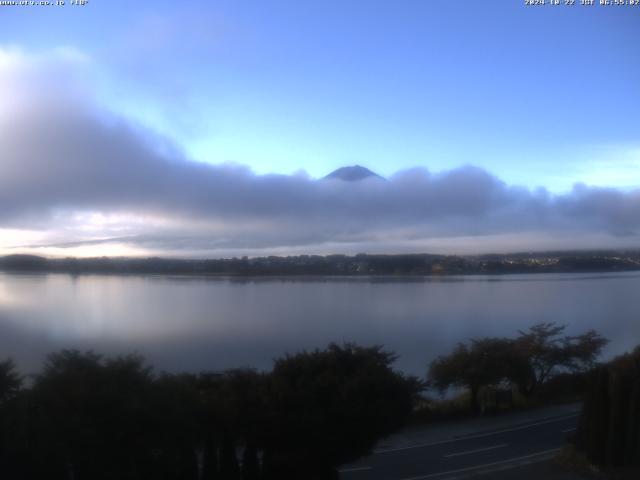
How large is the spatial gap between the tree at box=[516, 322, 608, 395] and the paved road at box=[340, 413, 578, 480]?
8366 millimetres

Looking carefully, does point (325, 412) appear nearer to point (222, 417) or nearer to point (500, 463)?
point (222, 417)

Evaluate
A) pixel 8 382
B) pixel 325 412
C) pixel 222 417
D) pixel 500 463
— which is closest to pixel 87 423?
pixel 8 382

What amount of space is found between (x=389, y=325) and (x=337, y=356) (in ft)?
64.4

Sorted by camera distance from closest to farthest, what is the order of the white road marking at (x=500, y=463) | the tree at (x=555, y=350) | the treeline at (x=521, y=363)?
1. the white road marking at (x=500, y=463)
2. the treeline at (x=521, y=363)
3. the tree at (x=555, y=350)

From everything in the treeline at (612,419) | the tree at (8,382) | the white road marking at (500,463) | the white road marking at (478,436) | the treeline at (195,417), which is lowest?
the white road marking at (478,436)

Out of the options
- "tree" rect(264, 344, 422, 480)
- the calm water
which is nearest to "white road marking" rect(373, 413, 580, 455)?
"tree" rect(264, 344, 422, 480)

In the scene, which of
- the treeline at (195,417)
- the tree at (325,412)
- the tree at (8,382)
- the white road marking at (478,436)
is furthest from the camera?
the white road marking at (478,436)

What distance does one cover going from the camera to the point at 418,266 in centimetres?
4153

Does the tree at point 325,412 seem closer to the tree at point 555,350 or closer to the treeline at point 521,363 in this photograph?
the treeline at point 521,363

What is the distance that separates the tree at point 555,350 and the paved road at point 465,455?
8.37 m

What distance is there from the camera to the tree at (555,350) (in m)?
28.3

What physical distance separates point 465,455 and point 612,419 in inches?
153

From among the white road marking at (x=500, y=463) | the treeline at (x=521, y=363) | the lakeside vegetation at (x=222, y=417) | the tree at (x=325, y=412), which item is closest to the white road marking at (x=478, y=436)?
the white road marking at (x=500, y=463)

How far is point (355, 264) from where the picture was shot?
38719 mm
